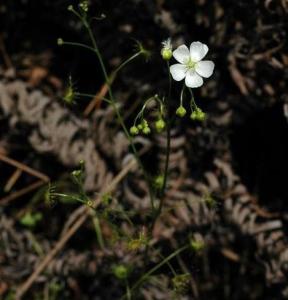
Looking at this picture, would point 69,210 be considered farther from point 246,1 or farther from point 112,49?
point 246,1

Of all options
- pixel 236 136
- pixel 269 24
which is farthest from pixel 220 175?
pixel 269 24

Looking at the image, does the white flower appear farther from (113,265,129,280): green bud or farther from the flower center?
(113,265,129,280): green bud

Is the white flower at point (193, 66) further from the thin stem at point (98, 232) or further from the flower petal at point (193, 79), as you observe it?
the thin stem at point (98, 232)

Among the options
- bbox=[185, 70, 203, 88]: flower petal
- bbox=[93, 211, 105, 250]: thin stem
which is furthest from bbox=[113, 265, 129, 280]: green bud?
bbox=[185, 70, 203, 88]: flower petal

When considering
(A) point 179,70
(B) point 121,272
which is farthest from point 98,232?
(A) point 179,70

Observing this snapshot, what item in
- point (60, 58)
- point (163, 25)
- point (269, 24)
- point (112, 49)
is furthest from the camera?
point (60, 58)

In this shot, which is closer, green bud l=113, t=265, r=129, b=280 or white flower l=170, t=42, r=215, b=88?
white flower l=170, t=42, r=215, b=88

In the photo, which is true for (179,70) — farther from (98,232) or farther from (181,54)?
(98,232)
